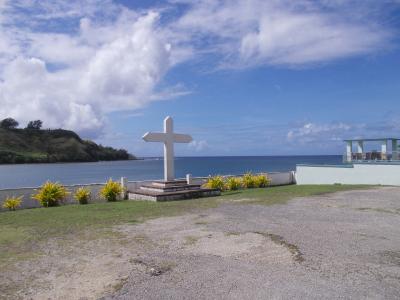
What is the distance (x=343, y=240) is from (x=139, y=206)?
713 cm

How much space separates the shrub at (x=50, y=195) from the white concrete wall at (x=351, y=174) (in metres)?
13.5

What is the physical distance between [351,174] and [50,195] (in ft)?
48.9

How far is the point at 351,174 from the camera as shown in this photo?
21.1 m

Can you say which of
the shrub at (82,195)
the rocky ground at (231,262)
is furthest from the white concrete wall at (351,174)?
the shrub at (82,195)

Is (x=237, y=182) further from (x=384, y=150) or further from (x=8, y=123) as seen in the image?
(x=8, y=123)

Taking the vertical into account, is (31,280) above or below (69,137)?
below

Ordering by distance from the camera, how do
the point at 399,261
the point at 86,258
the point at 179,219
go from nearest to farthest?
1. the point at 399,261
2. the point at 86,258
3. the point at 179,219

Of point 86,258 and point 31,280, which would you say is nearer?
point 31,280

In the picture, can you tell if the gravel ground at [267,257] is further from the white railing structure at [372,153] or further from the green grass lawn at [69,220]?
the white railing structure at [372,153]

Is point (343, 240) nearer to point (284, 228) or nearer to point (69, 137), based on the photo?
point (284, 228)

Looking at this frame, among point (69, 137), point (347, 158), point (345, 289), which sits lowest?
point (345, 289)

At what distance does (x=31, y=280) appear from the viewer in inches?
201

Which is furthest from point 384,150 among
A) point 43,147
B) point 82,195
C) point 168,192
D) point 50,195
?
point 43,147

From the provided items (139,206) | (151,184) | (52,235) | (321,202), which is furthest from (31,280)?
(151,184)
